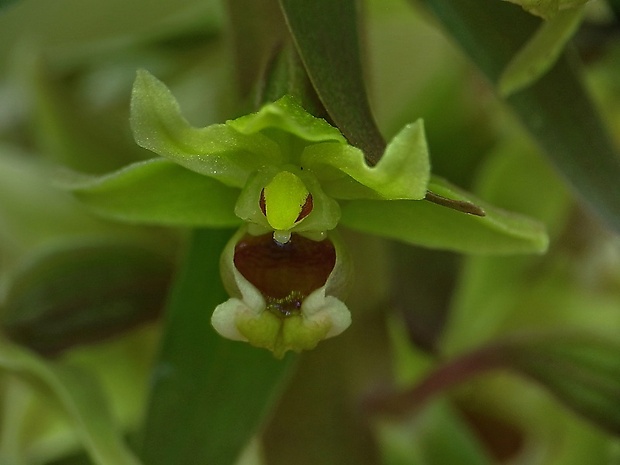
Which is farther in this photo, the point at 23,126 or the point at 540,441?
the point at 23,126

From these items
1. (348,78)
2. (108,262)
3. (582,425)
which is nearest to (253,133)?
(348,78)

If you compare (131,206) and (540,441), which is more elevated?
(131,206)

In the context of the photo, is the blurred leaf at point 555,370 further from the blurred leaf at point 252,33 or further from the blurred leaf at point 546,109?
the blurred leaf at point 252,33

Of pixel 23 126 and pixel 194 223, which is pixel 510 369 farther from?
pixel 23 126

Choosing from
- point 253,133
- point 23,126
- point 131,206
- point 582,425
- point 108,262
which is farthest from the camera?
point 23,126

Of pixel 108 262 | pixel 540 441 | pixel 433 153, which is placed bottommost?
pixel 540 441

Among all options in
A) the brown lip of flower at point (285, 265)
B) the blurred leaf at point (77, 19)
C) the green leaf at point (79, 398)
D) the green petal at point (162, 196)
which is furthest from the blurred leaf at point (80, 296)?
the blurred leaf at point (77, 19)

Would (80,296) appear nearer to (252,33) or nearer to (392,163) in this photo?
(252,33)

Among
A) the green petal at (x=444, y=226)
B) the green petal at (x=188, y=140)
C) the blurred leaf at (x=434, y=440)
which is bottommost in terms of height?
the blurred leaf at (x=434, y=440)
